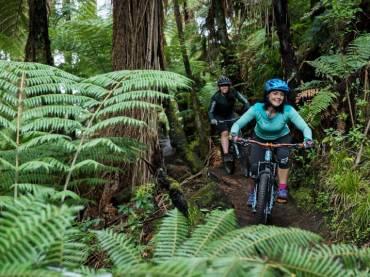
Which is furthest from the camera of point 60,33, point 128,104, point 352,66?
point 60,33

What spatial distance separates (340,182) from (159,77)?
104 inches

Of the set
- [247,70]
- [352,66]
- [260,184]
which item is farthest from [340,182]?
[247,70]

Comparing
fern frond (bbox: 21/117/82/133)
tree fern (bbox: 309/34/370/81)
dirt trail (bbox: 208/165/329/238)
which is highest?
tree fern (bbox: 309/34/370/81)

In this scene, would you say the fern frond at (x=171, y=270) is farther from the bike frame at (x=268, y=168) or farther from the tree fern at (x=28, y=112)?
the bike frame at (x=268, y=168)

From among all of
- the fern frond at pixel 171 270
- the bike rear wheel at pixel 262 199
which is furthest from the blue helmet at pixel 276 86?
the fern frond at pixel 171 270

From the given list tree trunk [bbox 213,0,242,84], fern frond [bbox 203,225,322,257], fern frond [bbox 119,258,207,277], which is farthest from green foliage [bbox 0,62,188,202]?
tree trunk [bbox 213,0,242,84]

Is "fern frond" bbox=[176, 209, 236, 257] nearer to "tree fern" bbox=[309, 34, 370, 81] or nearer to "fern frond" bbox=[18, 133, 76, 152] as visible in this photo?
"fern frond" bbox=[18, 133, 76, 152]

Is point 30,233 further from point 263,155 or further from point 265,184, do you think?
point 263,155

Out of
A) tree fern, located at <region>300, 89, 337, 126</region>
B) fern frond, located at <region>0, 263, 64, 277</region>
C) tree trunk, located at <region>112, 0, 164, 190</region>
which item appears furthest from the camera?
tree fern, located at <region>300, 89, 337, 126</region>

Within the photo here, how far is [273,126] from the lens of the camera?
18.9 ft

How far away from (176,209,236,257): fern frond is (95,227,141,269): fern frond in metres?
0.17

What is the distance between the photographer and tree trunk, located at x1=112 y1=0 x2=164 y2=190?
605cm

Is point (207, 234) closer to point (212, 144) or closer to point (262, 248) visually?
point (262, 248)

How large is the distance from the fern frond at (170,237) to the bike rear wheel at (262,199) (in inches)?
131
